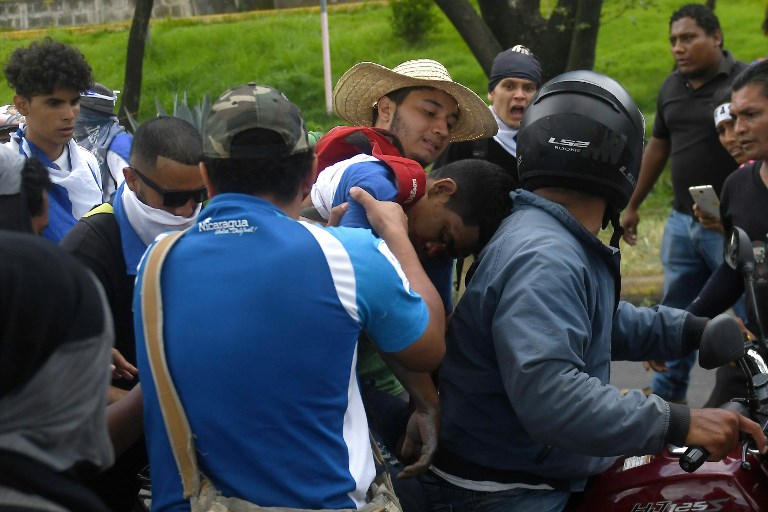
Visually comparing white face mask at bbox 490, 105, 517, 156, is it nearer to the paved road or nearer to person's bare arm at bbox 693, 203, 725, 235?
person's bare arm at bbox 693, 203, 725, 235

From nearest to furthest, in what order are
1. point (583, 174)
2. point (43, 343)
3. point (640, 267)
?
point (43, 343), point (583, 174), point (640, 267)

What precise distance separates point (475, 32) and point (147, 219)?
7.33 metres

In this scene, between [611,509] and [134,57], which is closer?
[611,509]

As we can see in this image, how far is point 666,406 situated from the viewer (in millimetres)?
2432

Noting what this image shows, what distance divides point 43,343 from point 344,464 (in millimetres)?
712

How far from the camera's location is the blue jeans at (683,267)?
19.9 ft

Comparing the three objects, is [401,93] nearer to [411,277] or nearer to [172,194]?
[172,194]

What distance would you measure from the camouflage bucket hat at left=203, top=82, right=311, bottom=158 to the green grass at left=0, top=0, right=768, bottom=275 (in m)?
11.4

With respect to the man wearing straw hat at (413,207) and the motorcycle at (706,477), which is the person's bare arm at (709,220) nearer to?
the man wearing straw hat at (413,207)

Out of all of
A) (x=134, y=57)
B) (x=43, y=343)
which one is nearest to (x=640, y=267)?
(x=134, y=57)

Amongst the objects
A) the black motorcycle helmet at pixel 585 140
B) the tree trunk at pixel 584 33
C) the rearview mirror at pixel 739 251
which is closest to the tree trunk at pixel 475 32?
the tree trunk at pixel 584 33

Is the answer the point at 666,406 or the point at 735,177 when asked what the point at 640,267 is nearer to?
the point at 735,177

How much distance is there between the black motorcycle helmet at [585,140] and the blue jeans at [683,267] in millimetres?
3597

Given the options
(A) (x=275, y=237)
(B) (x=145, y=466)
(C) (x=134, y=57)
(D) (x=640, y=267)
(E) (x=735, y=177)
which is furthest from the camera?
(C) (x=134, y=57)
